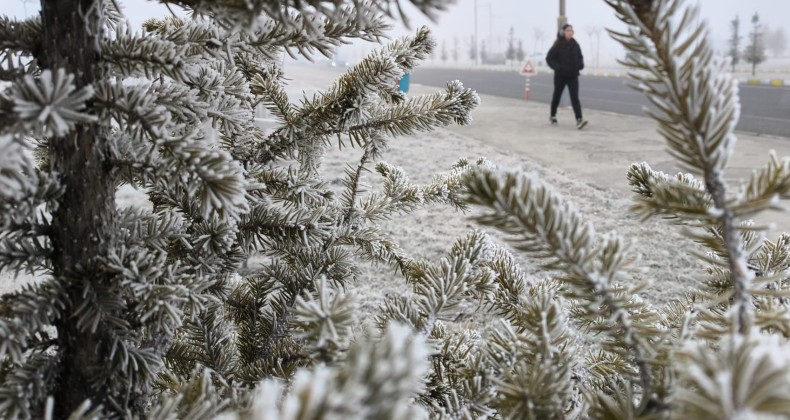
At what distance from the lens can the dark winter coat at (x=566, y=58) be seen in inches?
340

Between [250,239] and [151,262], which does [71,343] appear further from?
[250,239]

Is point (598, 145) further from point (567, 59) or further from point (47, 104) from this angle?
point (47, 104)

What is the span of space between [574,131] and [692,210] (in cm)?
898

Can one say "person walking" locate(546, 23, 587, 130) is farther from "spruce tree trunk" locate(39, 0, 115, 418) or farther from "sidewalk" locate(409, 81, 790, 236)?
"spruce tree trunk" locate(39, 0, 115, 418)

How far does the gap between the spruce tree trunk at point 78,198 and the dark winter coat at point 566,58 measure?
872 cm

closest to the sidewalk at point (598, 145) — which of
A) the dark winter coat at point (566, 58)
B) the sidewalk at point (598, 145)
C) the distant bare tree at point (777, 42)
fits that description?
the sidewalk at point (598, 145)

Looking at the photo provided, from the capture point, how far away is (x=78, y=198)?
2.13 feet

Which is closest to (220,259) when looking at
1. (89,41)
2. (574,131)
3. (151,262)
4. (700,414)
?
(151,262)

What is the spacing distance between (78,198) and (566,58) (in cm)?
881

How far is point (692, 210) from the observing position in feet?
1.52

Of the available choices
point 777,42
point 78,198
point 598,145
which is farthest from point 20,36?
point 777,42

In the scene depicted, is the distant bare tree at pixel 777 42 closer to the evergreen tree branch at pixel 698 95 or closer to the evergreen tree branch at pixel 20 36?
the evergreen tree branch at pixel 698 95

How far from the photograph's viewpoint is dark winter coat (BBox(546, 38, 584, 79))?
340 inches

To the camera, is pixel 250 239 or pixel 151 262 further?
pixel 250 239
